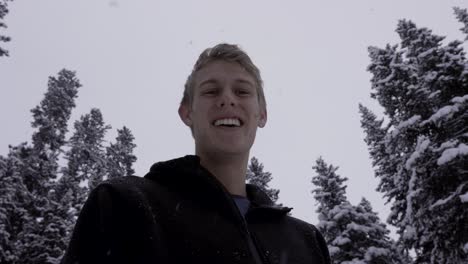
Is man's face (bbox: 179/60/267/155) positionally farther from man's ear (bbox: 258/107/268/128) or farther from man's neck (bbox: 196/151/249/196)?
man's ear (bbox: 258/107/268/128)

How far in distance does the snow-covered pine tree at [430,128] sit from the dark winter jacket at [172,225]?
13517 millimetres

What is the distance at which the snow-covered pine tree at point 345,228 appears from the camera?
2462cm

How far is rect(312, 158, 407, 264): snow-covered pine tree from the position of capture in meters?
24.6

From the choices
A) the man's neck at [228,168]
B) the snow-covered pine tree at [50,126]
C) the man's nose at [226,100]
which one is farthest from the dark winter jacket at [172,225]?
the snow-covered pine tree at [50,126]

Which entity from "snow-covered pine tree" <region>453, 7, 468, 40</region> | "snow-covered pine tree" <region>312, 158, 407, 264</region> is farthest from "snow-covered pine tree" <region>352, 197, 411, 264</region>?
"snow-covered pine tree" <region>453, 7, 468, 40</region>

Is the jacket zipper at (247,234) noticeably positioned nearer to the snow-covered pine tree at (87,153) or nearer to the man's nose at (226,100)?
the man's nose at (226,100)

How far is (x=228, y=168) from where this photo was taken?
3.48 metres

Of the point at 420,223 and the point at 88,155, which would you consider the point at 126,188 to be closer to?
the point at 420,223

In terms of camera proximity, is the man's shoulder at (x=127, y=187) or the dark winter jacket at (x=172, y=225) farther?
the man's shoulder at (x=127, y=187)

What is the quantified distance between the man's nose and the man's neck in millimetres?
456

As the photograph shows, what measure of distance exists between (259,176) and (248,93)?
25687mm

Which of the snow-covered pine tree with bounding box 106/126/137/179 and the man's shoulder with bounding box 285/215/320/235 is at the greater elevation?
the snow-covered pine tree with bounding box 106/126/137/179

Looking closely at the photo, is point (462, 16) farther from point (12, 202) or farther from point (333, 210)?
point (12, 202)

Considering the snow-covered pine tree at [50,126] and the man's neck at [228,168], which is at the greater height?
the snow-covered pine tree at [50,126]
